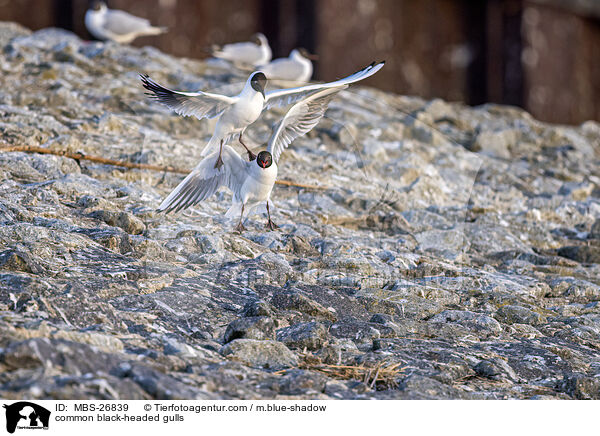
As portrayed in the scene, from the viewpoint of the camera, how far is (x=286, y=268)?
2971 millimetres

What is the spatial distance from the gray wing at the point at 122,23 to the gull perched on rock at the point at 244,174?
333cm

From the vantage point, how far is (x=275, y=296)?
265cm

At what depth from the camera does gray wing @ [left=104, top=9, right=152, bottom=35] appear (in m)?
5.79

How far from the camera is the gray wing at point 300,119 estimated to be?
116 inches

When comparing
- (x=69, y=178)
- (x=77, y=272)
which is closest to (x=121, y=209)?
(x=69, y=178)

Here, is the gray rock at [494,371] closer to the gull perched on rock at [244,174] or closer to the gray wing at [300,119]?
the gull perched on rock at [244,174]

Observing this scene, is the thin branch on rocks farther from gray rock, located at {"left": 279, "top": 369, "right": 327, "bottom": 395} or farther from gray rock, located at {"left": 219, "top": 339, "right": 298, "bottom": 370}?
gray rock, located at {"left": 279, "top": 369, "right": 327, "bottom": 395}

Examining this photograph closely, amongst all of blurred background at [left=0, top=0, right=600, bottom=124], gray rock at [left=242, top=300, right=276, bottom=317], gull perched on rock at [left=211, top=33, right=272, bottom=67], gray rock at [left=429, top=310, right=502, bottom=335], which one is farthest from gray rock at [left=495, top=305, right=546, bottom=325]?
blurred background at [left=0, top=0, right=600, bottom=124]

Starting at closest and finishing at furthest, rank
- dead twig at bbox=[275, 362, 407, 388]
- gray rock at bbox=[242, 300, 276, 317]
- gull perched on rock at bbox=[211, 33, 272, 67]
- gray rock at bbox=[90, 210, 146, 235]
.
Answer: dead twig at bbox=[275, 362, 407, 388], gray rock at bbox=[242, 300, 276, 317], gray rock at bbox=[90, 210, 146, 235], gull perched on rock at bbox=[211, 33, 272, 67]

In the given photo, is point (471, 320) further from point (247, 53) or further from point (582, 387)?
point (247, 53)

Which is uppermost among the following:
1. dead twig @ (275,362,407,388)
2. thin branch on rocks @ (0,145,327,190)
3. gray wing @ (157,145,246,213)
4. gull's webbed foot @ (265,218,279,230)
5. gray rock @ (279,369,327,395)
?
gray wing @ (157,145,246,213)

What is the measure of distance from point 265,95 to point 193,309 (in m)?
0.93

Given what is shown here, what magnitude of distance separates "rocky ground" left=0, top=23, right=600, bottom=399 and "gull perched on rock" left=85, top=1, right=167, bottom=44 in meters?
0.61
